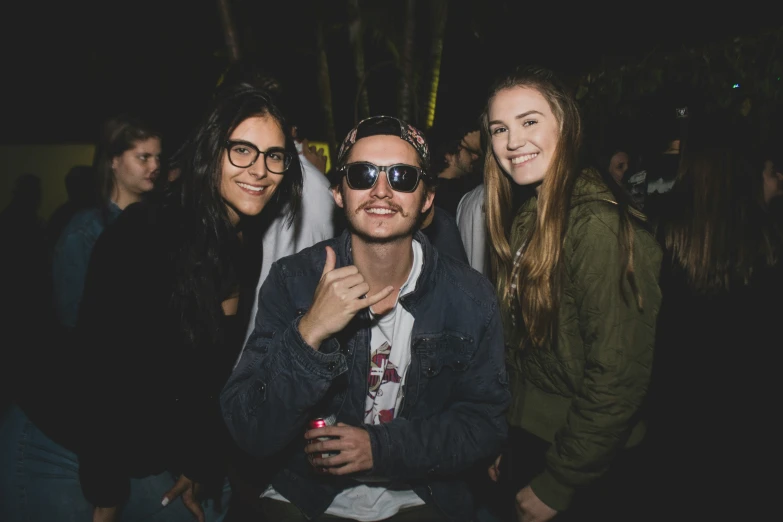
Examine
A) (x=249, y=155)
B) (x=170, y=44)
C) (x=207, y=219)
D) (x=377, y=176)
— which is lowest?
(x=207, y=219)

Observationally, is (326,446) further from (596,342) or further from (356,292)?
(596,342)

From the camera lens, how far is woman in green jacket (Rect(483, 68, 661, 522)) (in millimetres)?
1865

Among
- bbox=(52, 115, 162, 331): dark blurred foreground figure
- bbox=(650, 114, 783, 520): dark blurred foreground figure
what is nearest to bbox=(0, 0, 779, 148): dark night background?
bbox=(52, 115, 162, 331): dark blurred foreground figure

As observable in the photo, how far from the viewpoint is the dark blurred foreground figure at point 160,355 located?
180 centimetres

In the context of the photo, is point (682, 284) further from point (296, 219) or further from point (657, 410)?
point (296, 219)

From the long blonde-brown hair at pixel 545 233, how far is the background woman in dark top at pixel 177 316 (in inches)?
53.2

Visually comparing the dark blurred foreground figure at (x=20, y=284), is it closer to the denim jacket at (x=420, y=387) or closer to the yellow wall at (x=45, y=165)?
the denim jacket at (x=420, y=387)

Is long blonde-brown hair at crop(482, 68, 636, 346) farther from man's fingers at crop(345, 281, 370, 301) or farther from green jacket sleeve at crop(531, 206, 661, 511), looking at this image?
man's fingers at crop(345, 281, 370, 301)

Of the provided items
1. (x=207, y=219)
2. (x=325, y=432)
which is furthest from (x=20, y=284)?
(x=325, y=432)

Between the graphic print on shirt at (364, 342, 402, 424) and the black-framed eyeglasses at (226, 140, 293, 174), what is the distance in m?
1.13

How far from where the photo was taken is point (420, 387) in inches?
82.0

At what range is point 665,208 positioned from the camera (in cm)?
301

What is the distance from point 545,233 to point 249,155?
1521mm

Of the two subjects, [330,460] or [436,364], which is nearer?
[330,460]
